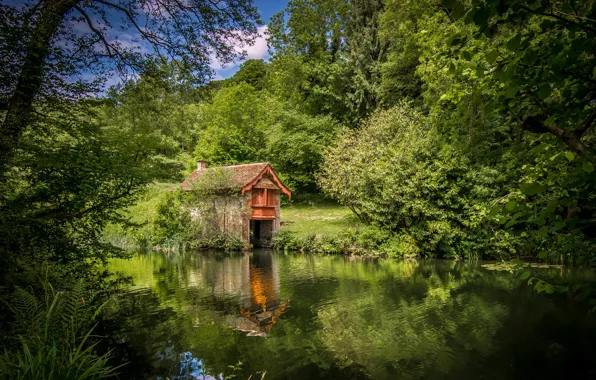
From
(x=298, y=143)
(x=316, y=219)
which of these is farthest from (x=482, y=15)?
(x=298, y=143)

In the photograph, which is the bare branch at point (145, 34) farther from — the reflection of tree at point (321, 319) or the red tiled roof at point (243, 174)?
the red tiled roof at point (243, 174)

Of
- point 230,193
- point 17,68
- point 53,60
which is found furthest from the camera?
point 230,193

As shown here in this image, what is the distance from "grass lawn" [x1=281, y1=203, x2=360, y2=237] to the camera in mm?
23672

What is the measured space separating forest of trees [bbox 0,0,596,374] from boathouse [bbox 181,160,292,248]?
3899 millimetres

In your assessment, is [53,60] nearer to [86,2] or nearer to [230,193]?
[86,2]

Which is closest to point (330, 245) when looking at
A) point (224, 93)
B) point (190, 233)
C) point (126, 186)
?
point (190, 233)

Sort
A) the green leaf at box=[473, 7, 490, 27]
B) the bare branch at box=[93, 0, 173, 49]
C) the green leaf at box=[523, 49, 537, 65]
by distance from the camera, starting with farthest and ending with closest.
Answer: the bare branch at box=[93, 0, 173, 49] < the green leaf at box=[523, 49, 537, 65] < the green leaf at box=[473, 7, 490, 27]

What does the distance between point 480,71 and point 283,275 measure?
12.5 metres

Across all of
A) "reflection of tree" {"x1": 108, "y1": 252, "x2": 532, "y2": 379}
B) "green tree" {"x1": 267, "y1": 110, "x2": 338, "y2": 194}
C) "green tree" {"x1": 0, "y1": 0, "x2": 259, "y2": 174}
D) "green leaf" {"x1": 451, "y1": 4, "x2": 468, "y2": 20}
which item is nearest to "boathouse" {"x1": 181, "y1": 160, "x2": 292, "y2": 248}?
"green tree" {"x1": 267, "y1": 110, "x2": 338, "y2": 194}

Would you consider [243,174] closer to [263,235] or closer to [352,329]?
[263,235]

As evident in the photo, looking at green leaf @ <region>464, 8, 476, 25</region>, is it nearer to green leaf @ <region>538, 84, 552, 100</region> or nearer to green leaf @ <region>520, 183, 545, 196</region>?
green leaf @ <region>538, 84, 552, 100</region>

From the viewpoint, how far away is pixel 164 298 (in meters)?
10.9

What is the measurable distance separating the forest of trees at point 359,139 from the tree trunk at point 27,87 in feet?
0.09

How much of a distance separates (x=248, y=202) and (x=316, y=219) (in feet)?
20.2
